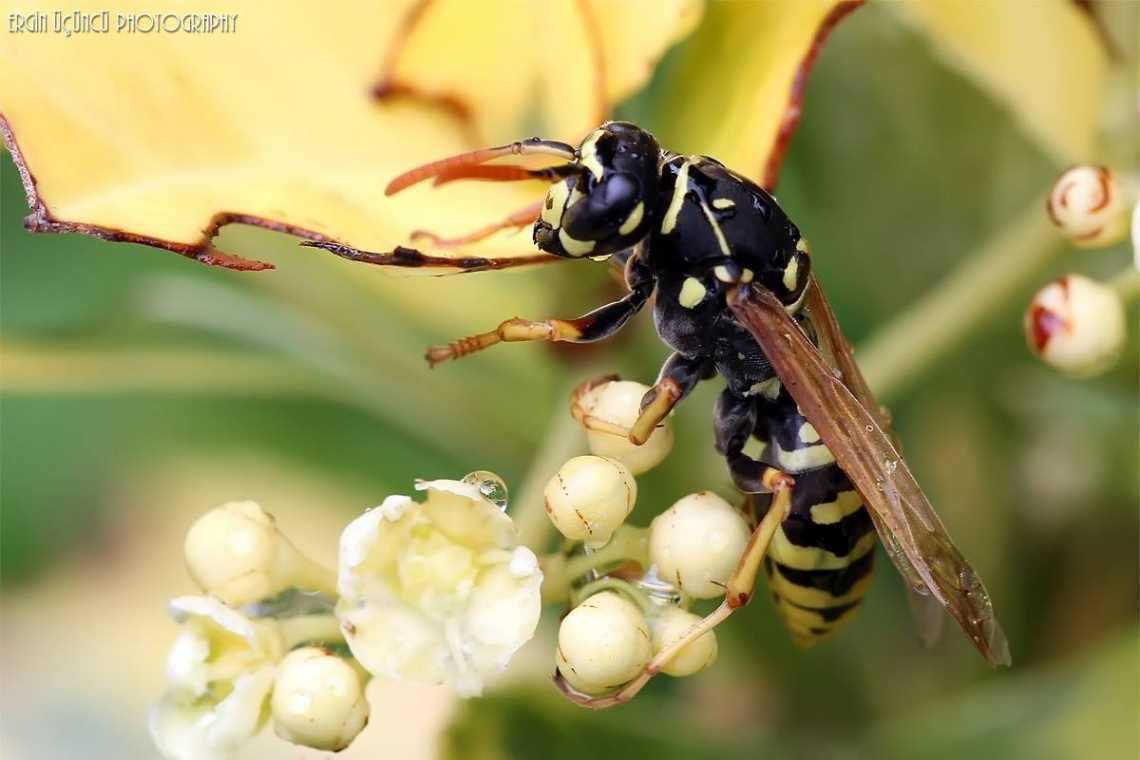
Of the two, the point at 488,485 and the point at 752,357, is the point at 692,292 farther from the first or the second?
the point at 488,485

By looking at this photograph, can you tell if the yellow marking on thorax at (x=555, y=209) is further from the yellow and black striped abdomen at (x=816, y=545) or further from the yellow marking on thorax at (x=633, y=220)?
the yellow and black striped abdomen at (x=816, y=545)

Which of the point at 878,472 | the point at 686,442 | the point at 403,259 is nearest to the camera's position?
the point at 403,259

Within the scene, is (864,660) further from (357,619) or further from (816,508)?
(357,619)

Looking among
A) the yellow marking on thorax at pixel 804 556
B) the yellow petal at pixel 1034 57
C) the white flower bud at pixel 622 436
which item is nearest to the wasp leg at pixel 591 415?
the white flower bud at pixel 622 436

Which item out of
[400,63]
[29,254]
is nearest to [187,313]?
[29,254]

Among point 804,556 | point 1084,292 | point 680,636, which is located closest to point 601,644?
point 680,636

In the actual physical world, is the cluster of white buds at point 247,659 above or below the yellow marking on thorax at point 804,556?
above
